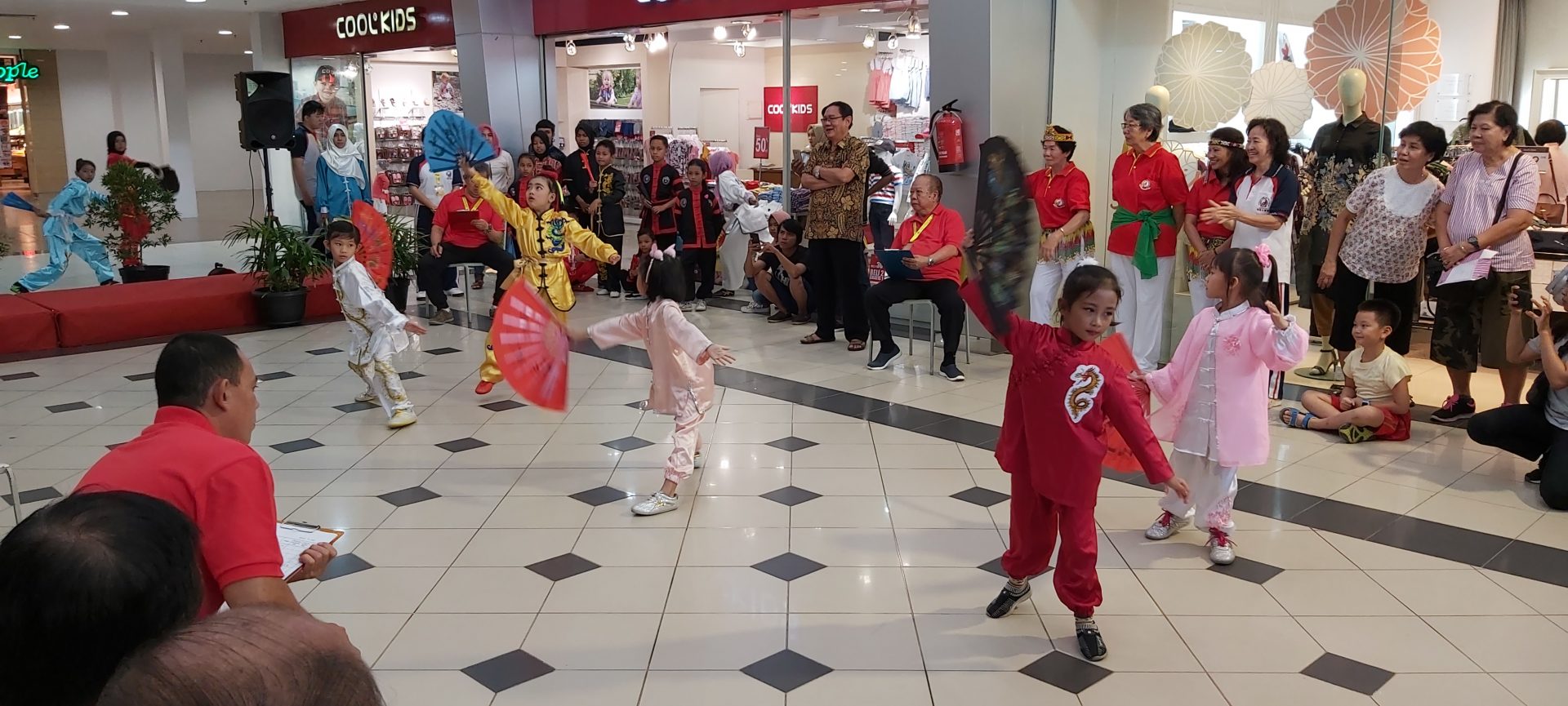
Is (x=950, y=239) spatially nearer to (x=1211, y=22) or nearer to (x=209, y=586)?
(x=1211, y=22)

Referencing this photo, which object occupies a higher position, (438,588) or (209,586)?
(209,586)

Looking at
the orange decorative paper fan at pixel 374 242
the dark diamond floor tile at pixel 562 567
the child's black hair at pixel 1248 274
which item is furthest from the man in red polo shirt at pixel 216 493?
the orange decorative paper fan at pixel 374 242

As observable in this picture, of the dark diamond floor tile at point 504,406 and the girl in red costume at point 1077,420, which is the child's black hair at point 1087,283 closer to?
the girl in red costume at point 1077,420

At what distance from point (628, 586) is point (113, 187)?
9705 millimetres

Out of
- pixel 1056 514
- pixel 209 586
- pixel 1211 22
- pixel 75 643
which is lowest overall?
pixel 1056 514

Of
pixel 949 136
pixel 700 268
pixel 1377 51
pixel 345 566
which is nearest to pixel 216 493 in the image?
pixel 345 566

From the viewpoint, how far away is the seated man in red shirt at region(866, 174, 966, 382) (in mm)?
6793

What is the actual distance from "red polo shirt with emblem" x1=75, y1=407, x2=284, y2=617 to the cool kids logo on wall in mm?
12698

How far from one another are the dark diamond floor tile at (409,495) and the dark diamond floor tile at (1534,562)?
405 cm

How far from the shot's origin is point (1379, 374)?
5469 millimetres

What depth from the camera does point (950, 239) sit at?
273 inches

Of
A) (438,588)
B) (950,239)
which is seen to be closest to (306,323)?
(950,239)

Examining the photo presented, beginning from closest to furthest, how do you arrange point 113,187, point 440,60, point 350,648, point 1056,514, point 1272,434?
1. point 350,648
2. point 1056,514
3. point 1272,434
4. point 113,187
5. point 440,60

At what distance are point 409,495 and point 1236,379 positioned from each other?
3.32 metres
